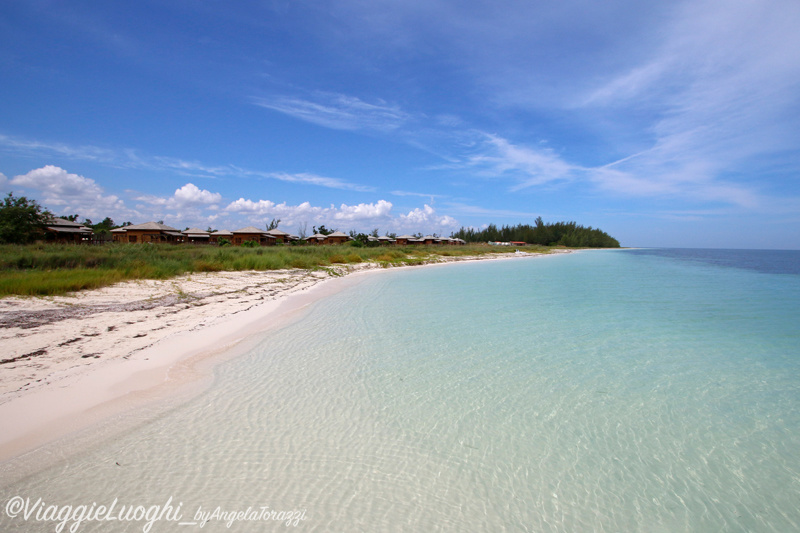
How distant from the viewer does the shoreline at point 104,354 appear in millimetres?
2918

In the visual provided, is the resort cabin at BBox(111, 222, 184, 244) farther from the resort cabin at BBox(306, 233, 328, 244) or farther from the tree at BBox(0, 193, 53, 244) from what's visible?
the resort cabin at BBox(306, 233, 328, 244)

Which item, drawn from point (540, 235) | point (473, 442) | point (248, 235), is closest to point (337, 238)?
point (248, 235)

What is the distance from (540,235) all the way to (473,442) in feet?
306

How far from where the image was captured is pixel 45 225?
78.1 feet

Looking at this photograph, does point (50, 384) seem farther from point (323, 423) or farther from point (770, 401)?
point (770, 401)

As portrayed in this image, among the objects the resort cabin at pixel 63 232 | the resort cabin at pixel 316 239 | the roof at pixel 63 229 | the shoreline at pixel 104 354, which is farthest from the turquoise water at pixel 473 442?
the resort cabin at pixel 316 239

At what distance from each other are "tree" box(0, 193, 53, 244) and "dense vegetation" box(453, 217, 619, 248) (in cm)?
7860

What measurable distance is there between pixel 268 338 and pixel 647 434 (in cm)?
513

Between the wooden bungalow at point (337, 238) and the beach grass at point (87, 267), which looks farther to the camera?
the wooden bungalow at point (337, 238)

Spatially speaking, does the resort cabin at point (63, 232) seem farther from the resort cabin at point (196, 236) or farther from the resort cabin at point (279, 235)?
the resort cabin at point (279, 235)

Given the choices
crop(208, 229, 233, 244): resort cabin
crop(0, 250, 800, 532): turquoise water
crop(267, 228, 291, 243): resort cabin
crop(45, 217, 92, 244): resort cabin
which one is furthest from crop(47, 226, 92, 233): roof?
crop(0, 250, 800, 532): turquoise water

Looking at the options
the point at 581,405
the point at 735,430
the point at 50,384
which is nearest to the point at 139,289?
the point at 50,384

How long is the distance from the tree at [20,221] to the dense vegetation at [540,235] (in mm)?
78597

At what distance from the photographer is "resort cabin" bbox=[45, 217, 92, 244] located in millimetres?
25717
